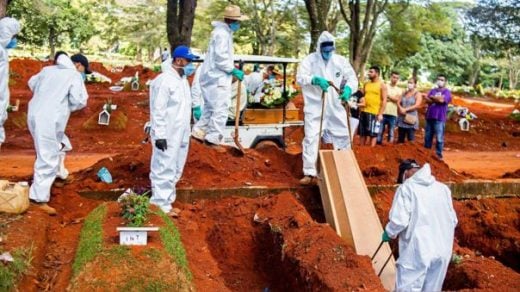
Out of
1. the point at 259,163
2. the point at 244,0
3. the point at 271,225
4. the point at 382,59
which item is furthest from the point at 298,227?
the point at 382,59

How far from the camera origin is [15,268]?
662 cm

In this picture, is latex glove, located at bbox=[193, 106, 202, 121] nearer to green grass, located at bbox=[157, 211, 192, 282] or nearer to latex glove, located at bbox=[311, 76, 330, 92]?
latex glove, located at bbox=[311, 76, 330, 92]

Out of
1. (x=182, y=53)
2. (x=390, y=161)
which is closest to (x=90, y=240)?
(x=182, y=53)

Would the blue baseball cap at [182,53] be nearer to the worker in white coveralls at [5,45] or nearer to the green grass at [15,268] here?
the worker in white coveralls at [5,45]

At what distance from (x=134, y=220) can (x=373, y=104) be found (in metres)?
7.12

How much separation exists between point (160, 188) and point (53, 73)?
6.49 feet

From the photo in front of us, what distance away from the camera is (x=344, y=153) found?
10.2 meters

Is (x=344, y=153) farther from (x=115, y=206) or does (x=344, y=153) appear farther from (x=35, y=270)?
(x=35, y=270)

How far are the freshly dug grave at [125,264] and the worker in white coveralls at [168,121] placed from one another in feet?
4.13

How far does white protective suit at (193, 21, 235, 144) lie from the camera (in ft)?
35.7

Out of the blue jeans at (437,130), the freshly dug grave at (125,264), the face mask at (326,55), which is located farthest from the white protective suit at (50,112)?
the blue jeans at (437,130)

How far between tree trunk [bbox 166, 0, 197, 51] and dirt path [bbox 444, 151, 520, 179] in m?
6.91

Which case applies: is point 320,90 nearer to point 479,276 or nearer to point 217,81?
point 217,81

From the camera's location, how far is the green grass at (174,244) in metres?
7.28
